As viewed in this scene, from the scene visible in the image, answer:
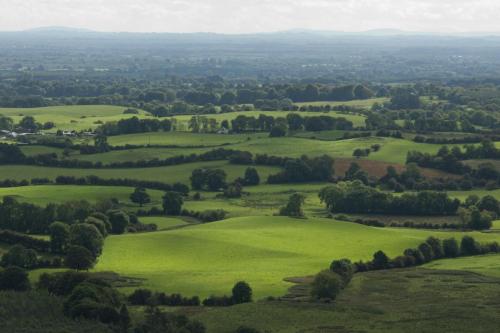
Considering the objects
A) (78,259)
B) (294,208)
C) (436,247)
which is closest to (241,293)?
(78,259)

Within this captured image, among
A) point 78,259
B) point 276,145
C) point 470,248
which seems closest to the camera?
point 78,259

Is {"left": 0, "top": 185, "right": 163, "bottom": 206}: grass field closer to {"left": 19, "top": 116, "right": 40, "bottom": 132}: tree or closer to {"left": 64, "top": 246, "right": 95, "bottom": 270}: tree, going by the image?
{"left": 64, "top": 246, "right": 95, "bottom": 270}: tree

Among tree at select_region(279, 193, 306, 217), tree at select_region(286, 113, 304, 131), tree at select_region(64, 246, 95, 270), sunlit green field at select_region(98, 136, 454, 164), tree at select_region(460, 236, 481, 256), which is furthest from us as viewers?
tree at select_region(286, 113, 304, 131)

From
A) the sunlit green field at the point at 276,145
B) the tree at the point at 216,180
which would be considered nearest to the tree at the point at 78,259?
the tree at the point at 216,180

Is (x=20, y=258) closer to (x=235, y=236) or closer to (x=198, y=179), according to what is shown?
(x=235, y=236)

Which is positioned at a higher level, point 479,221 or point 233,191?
point 479,221

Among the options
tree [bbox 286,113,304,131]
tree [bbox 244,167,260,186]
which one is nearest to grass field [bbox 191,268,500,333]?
tree [bbox 244,167,260,186]
